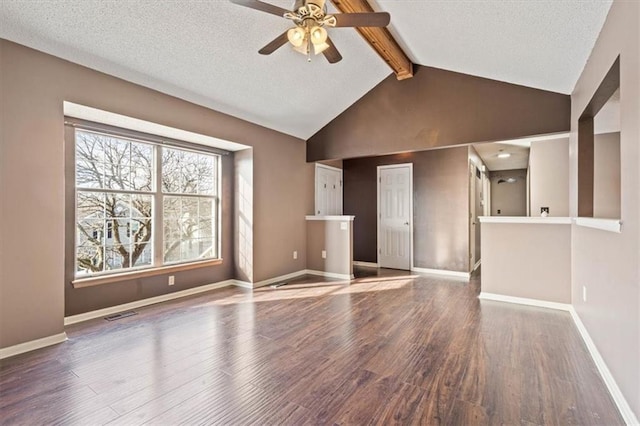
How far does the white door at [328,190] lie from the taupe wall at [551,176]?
11.5 ft

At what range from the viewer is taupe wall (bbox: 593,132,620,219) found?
3859 mm

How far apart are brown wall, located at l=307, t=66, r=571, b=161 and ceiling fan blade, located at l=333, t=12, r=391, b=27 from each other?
2262 millimetres

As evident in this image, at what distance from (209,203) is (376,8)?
3.41 metres

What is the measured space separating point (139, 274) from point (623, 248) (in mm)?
4462

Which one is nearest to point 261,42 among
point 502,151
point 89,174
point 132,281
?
point 89,174

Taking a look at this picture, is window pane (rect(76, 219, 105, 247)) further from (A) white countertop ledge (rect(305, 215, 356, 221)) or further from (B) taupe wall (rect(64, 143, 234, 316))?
(A) white countertop ledge (rect(305, 215, 356, 221))

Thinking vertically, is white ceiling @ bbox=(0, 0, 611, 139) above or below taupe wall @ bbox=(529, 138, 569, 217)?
above

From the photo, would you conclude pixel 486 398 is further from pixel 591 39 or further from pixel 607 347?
pixel 591 39

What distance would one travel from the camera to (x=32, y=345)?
256 centimetres

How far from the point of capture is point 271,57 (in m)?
3.48

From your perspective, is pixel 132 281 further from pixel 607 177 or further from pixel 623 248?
pixel 607 177

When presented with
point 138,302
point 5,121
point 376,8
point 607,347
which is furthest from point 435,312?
point 5,121

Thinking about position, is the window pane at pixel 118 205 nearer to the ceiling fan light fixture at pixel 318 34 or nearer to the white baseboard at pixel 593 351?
the ceiling fan light fixture at pixel 318 34

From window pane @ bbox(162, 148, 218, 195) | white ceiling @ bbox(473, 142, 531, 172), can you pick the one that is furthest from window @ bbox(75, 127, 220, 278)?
white ceiling @ bbox(473, 142, 531, 172)
